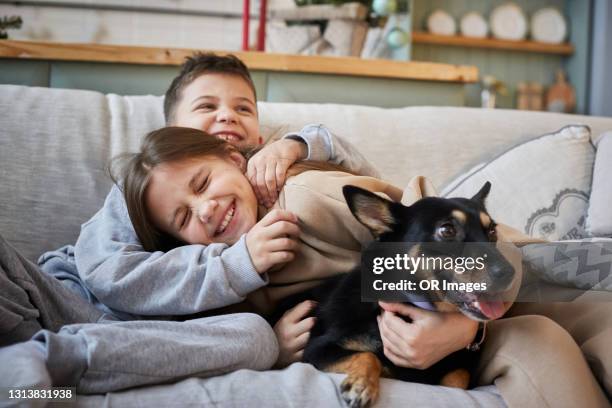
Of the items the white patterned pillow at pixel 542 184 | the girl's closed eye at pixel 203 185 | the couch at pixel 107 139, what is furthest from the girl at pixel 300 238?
the white patterned pillow at pixel 542 184

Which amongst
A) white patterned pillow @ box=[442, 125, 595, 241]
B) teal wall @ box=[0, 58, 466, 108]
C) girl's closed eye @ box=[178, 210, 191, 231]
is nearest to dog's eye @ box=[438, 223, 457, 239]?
girl's closed eye @ box=[178, 210, 191, 231]

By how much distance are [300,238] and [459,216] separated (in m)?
0.35

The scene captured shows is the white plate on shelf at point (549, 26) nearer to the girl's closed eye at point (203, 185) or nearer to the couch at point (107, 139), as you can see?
the couch at point (107, 139)

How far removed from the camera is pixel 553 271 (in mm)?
975

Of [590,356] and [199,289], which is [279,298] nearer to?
[199,289]

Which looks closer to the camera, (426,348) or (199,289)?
(426,348)

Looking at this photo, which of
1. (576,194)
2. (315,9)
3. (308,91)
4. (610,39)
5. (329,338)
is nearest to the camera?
(329,338)

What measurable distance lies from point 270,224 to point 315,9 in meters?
1.54

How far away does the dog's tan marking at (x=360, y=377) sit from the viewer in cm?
83

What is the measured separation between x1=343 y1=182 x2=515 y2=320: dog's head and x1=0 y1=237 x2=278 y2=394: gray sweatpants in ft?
0.88

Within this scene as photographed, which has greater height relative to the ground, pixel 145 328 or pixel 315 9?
pixel 315 9

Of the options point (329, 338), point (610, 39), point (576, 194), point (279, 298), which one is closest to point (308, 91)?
point (576, 194)

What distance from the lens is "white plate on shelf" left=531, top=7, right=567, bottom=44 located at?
13.7 ft

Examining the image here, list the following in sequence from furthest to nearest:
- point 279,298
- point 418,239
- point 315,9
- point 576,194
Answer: point 315,9 < point 576,194 < point 279,298 < point 418,239
